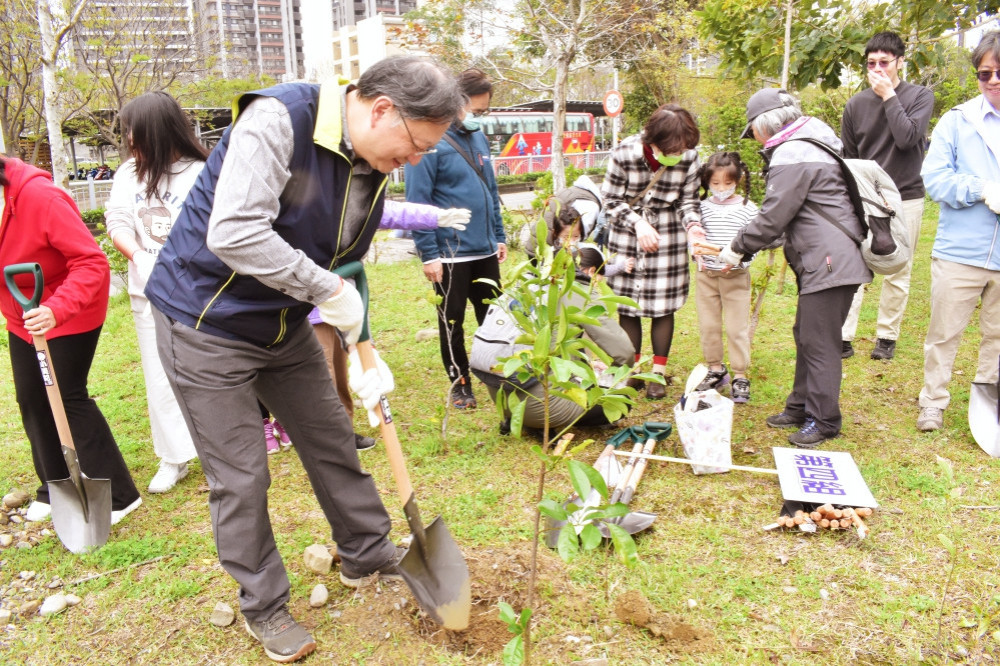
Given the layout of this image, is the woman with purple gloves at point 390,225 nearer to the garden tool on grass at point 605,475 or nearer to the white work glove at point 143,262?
the white work glove at point 143,262

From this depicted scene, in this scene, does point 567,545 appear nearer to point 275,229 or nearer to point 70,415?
point 275,229

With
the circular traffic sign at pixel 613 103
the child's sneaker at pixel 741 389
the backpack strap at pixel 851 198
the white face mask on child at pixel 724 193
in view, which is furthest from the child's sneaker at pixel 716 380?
the circular traffic sign at pixel 613 103

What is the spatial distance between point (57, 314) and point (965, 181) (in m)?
3.92

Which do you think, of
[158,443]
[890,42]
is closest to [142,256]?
[158,443]

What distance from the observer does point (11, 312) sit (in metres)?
3.03

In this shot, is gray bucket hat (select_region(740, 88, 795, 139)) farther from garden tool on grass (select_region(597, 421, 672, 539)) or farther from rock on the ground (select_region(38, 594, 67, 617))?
rock on the ground (select_region(38, 594, 67, 617))

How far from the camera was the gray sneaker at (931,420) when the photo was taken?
3.66 meters

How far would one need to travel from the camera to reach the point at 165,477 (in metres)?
3.54

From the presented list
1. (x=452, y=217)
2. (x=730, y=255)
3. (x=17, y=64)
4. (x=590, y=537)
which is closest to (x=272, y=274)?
(x=590, y=537)

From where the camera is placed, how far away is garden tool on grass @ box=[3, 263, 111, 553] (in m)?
2.93

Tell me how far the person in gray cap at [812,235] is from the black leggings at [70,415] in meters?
3.03

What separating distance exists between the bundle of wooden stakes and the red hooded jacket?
290cm

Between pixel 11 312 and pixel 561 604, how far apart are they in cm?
248

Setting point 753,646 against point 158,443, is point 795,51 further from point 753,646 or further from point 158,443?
point 158,443
